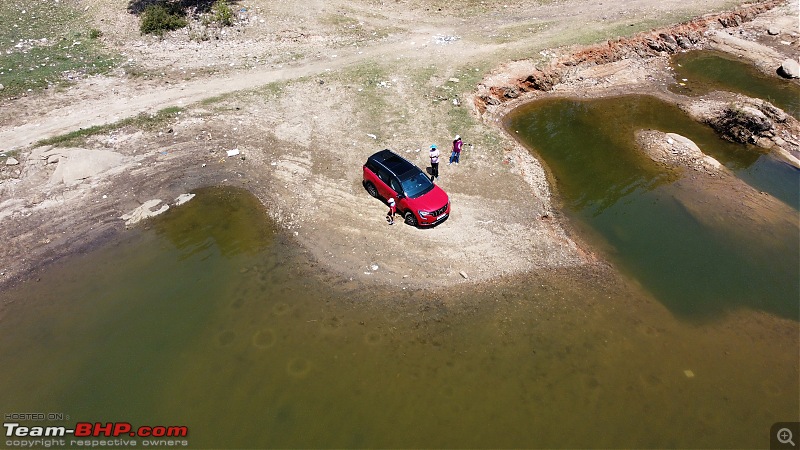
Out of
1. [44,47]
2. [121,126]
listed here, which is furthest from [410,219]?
[44,47]

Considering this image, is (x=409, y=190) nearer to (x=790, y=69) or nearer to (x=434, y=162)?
(x=434, y=162)

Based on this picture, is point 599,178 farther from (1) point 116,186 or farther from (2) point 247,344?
(1) point 116,186

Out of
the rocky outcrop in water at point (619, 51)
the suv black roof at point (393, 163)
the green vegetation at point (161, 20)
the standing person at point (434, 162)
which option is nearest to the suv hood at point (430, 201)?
the suv black roof at point (393, 163)

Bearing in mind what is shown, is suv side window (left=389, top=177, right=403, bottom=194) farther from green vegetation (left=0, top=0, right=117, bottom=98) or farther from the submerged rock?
the submerged rock

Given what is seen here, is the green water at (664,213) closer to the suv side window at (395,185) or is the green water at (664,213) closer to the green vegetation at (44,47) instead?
the suv side window at (395,185)

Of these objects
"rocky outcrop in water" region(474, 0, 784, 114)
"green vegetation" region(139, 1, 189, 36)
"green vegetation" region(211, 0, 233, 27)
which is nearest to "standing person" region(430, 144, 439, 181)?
"rocky outcrop in water" region(474, 0, 784, 114)

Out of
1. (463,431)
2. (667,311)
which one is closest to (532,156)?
(667,311)
